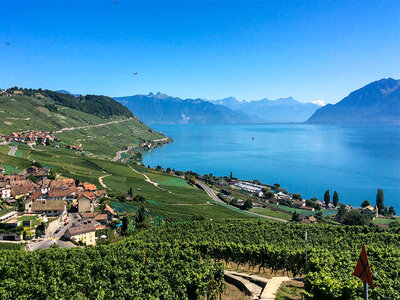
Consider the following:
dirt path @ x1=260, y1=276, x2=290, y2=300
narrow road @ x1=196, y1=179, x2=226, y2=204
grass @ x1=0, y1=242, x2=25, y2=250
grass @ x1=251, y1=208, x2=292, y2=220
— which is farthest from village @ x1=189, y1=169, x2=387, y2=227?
grass @ x1=0, y1=242, x2=25, y2=250

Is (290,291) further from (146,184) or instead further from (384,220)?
(146,184)

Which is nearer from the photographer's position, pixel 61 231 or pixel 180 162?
pixel 61 231

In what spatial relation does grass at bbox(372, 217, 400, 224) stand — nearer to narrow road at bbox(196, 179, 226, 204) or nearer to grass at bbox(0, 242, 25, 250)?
narrow road at bbox(196, 179, 226, 204)

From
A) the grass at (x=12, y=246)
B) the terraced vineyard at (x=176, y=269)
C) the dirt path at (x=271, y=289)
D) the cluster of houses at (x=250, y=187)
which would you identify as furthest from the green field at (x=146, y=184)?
the dirt path at (x=271, y=289)

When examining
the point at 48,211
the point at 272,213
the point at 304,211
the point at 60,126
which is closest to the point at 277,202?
the point at 304,211

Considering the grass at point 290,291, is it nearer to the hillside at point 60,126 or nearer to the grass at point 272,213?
the grass at point 272,213

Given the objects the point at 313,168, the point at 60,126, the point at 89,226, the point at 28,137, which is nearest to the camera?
the point at 89,226

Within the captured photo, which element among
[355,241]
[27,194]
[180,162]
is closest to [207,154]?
[180,162]

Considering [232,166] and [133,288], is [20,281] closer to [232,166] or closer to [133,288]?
[133,288]
